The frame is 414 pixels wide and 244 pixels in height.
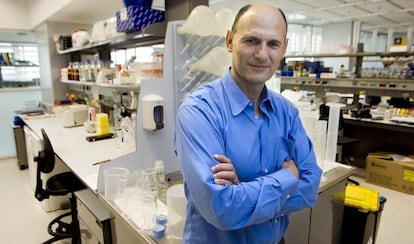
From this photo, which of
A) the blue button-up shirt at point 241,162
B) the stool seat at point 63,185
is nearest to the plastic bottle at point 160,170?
the blue button-up shirt at point 241,162

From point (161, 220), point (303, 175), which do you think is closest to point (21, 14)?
point (161, 220)

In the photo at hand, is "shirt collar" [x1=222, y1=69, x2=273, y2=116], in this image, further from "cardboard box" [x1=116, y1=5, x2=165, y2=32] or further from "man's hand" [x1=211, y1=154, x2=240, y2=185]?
"cardboard box" [x1=116, y1=5, x2=165, y2=32]

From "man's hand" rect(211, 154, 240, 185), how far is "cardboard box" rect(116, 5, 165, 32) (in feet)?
4.56

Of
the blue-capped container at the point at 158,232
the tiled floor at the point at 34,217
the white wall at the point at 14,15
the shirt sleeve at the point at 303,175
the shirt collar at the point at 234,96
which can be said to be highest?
the white wall at the point at 14,15

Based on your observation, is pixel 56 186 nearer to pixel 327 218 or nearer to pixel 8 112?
pixel 327 218

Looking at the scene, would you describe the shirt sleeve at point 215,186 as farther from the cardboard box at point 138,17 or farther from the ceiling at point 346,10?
the ceiling at point 346,10

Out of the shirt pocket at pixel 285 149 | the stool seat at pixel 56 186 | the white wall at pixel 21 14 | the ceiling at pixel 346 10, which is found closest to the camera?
the shirt pocket at pixel 285 149

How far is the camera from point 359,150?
4.52m

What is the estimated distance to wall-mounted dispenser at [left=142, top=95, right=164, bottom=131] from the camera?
5.36 feet

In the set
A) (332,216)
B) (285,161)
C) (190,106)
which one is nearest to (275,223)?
(285,161)

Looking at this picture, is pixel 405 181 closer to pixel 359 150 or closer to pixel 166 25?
pixel 359 150

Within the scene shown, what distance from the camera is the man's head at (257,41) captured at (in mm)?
967

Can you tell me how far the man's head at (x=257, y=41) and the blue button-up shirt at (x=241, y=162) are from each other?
0.09m

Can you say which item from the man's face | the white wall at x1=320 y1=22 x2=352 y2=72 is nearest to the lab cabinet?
the man's face
